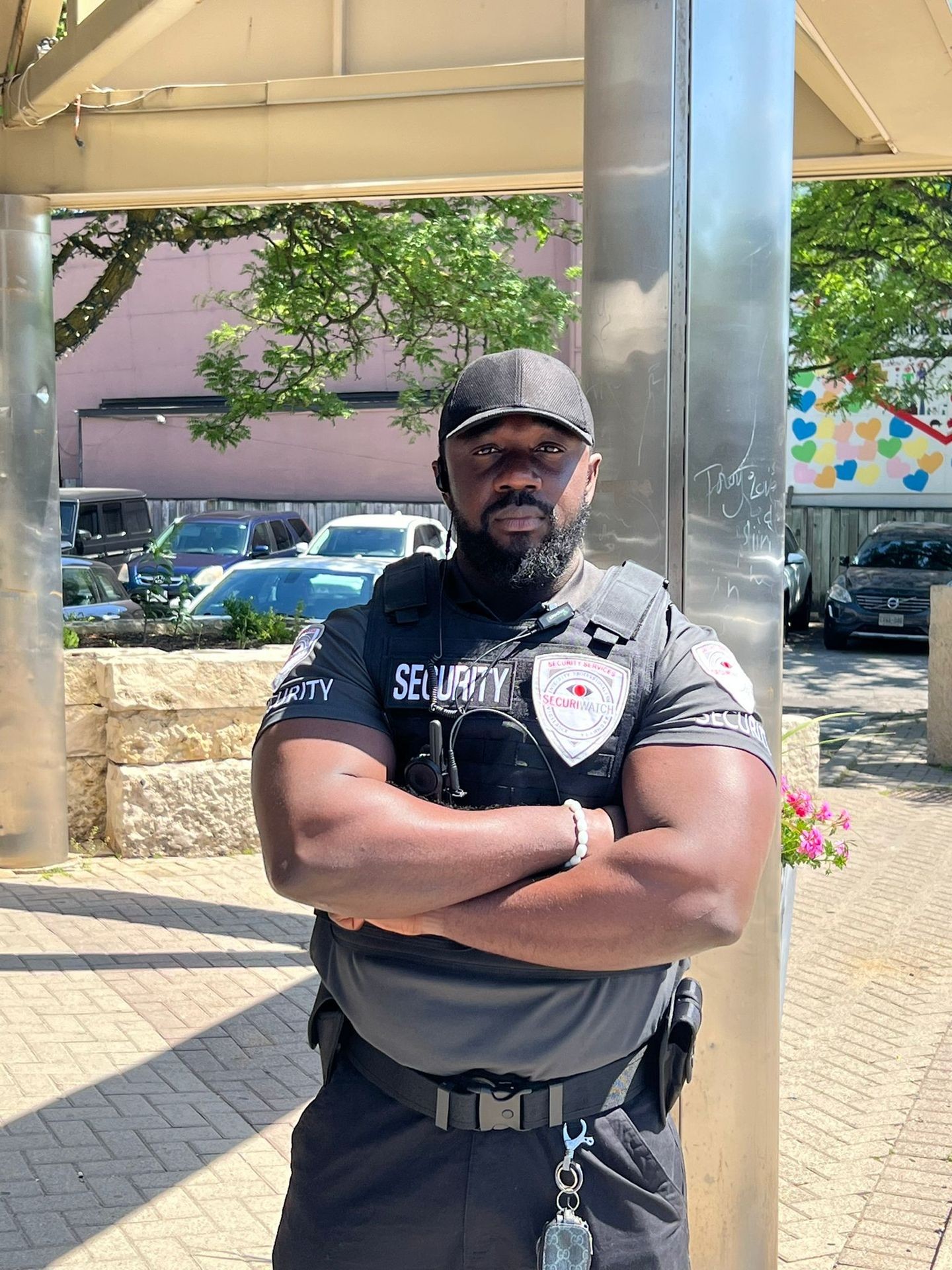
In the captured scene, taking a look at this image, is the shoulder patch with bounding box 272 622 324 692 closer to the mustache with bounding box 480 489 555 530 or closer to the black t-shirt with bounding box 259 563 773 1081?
the black t-shirt with bounding box 259 563 773 1081

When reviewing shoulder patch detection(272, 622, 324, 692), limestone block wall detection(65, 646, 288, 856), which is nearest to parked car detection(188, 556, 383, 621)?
limestone block wall detection(65, 646, 288, 856)

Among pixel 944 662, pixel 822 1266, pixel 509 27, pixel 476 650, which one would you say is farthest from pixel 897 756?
pixel 476 650

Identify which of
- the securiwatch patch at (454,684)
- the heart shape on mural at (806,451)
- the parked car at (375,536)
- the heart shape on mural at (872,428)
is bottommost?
the securiwatch patch at (454,684)

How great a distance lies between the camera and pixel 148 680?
7.97 metres

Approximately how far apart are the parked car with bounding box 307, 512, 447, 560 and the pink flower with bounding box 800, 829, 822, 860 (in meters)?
11.4

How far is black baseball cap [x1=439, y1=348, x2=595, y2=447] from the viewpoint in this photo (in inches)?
92.7

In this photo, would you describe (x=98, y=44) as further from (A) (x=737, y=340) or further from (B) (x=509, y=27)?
(A) (x=737, y=340)

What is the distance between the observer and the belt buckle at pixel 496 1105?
7.41 feet

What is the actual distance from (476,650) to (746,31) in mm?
1470

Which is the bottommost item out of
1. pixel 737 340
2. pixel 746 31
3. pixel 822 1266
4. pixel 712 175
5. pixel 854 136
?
pixel 822 1266

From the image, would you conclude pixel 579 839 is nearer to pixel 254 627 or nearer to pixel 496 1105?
pixel 496 1105

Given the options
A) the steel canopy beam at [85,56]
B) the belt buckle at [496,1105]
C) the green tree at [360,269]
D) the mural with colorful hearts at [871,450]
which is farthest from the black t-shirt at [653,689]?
the mural with colorful hearts at [871,450]

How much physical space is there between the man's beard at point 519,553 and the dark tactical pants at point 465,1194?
2.79ft

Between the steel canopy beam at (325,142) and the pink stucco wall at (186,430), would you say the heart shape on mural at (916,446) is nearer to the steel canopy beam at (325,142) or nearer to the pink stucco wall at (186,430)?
the pink stucco wall at (186,430)
